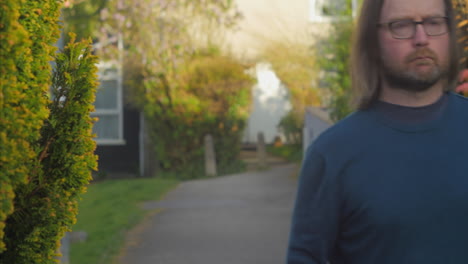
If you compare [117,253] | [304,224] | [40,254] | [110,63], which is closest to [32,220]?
[40,254]

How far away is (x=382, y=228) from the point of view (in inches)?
100

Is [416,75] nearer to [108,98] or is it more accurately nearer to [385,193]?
[385,193]

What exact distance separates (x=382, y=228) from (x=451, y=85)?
0.70m

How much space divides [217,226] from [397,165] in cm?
715

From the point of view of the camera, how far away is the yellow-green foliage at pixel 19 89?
255 cm

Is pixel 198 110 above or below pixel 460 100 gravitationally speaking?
A: below

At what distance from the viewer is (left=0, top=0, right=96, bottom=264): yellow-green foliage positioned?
2602 mm

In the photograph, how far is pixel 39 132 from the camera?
311 cm

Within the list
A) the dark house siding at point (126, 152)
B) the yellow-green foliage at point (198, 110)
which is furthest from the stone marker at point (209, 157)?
the dark house siding at point (126, 152)

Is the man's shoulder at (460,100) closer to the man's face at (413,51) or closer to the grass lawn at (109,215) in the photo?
the man's face at (413,51)

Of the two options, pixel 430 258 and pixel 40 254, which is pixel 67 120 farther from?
pixel 430 258

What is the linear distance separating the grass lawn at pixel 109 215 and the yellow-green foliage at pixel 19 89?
4.90 m

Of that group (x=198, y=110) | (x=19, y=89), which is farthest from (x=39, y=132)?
(x=198, y=110)

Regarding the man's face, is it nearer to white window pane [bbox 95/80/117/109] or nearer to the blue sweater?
the blue sweater
